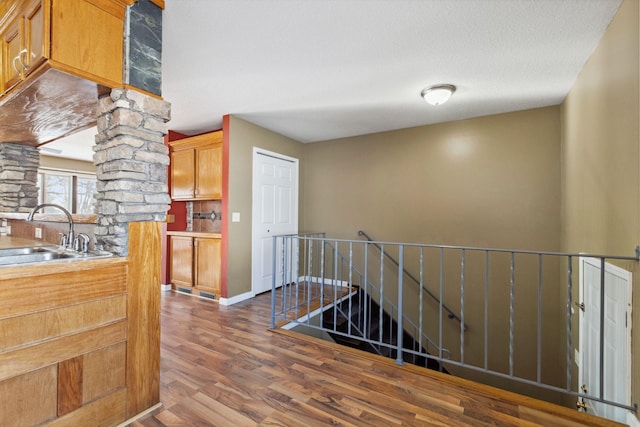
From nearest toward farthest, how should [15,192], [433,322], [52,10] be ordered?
1. [52,10]
2. [15,192]
3. [433,322]

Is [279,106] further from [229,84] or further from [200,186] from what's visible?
[200,186]

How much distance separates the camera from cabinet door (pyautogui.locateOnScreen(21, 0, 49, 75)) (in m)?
1.38

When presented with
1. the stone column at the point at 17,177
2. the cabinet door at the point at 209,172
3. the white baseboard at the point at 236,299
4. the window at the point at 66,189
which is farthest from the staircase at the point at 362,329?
the window at the point at 66,189

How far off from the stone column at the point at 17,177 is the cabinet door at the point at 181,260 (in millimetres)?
1587

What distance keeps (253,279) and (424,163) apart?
2.92 metres

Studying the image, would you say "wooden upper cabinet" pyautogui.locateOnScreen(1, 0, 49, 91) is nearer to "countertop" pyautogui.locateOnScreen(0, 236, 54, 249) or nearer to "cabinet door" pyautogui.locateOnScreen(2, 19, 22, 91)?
"cabinet door" pyautogui.locateOnScreen(2, 19, 22, 91)

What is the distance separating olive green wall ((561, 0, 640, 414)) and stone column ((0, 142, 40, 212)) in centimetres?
521

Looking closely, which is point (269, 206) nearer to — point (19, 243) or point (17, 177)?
point (19, 243)

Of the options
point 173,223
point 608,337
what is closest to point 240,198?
point 173,223

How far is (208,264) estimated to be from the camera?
3859mm

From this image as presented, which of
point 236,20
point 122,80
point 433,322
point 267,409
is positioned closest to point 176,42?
point 236,20

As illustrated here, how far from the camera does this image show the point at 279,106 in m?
3.37

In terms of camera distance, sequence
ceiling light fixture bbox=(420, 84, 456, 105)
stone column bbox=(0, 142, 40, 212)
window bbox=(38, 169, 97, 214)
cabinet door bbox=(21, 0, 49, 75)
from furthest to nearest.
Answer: window bbox=(38, 169, 97, 214) → stone column bbox=(0, 142, 40, 212) → ceiling light fixture bbox=(420, 84, 456, 105) → cabinet door bbox=(21, 0, 49, 75)

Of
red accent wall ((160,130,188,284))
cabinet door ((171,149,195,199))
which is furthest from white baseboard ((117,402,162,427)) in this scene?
cabinet door ((171,149,195,199))
